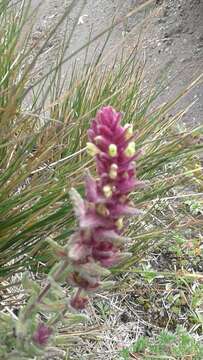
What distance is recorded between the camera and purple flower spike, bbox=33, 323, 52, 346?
1.09m

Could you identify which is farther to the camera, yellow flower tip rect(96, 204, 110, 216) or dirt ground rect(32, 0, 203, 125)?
dirt ground rect(32, 0, 203, 125)

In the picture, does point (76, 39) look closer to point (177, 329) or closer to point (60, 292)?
point (177, 329)

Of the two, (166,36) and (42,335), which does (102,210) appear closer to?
(42,335)

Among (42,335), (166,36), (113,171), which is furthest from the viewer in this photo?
(166,36)

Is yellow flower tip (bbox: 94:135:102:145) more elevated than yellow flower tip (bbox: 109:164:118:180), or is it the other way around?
yellow flower tip (bbox: 94:135:102:145)

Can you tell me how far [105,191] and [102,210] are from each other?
3cm

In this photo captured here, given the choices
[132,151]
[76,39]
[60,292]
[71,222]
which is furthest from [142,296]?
[76,39]

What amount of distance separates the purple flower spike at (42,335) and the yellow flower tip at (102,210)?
12.5 inches

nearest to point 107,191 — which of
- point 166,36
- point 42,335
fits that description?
point 42,335

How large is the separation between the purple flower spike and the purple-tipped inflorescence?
23 cm

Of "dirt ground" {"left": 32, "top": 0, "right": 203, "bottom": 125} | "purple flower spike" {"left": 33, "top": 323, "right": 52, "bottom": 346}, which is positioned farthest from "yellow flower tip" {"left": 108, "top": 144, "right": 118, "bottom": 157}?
"dirt ground" {"left": 32, "top": 0, "right": 203, "bottom": 125}

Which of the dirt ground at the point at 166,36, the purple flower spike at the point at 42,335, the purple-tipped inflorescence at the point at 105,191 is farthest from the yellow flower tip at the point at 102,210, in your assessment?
the dirt ground at the point at 166,36

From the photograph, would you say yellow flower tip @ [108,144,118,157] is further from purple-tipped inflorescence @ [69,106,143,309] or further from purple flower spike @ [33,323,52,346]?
purple flower spike @ [33,323,52,346]

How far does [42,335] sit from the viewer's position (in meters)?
1.09
